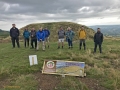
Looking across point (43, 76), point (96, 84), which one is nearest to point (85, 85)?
point (96, 84)

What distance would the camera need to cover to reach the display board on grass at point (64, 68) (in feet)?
36.2

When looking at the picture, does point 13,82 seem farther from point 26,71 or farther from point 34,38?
point 34,38

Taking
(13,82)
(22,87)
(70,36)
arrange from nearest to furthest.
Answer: (22,87), (13,82), (70,36)

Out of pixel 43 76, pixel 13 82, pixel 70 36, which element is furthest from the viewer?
pixel 70 36

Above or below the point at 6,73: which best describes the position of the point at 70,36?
above

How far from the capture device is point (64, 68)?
11336 millimetres

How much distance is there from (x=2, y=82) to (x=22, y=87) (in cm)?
141

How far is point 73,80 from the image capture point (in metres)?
10.2

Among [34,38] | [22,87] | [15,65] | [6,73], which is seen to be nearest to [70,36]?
[34,38]

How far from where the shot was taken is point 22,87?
9.27m

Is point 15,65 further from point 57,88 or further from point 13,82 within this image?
point 57,88

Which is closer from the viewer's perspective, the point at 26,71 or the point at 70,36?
the point at 26,71

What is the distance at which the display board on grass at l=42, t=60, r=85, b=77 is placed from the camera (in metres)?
11.0

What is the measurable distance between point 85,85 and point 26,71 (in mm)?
3668
